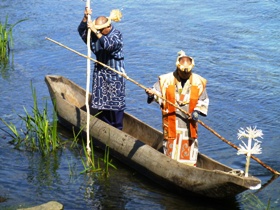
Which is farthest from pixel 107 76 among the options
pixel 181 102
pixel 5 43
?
pixel 5 43

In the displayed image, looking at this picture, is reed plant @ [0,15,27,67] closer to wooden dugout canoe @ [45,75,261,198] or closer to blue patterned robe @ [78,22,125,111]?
wooden dugout canoe @ [45,75,261,198]

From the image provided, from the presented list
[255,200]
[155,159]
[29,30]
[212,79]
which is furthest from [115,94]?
[29,30]

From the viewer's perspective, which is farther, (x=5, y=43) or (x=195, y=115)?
(x=5, y=43)

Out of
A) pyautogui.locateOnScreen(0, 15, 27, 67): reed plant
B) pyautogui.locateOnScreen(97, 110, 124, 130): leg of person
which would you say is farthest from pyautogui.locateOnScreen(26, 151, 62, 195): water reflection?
pyautogui.locateOnScreen(0, 15, 27, 67): reed plant

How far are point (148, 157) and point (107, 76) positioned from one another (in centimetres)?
132

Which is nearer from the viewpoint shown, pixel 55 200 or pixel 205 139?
pixel 55 200

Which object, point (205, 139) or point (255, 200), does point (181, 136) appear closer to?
point (255, 200)

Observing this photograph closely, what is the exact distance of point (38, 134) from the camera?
8.73 m

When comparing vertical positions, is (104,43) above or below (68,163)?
above

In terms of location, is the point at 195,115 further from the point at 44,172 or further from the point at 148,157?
the point at 44,172

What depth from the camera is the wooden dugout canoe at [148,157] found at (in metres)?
7.21

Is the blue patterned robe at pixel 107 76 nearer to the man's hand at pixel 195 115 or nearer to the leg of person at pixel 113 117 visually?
the leg of person at pixel 113 117

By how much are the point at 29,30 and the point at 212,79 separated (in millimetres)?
4706

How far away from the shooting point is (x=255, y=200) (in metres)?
7.85
